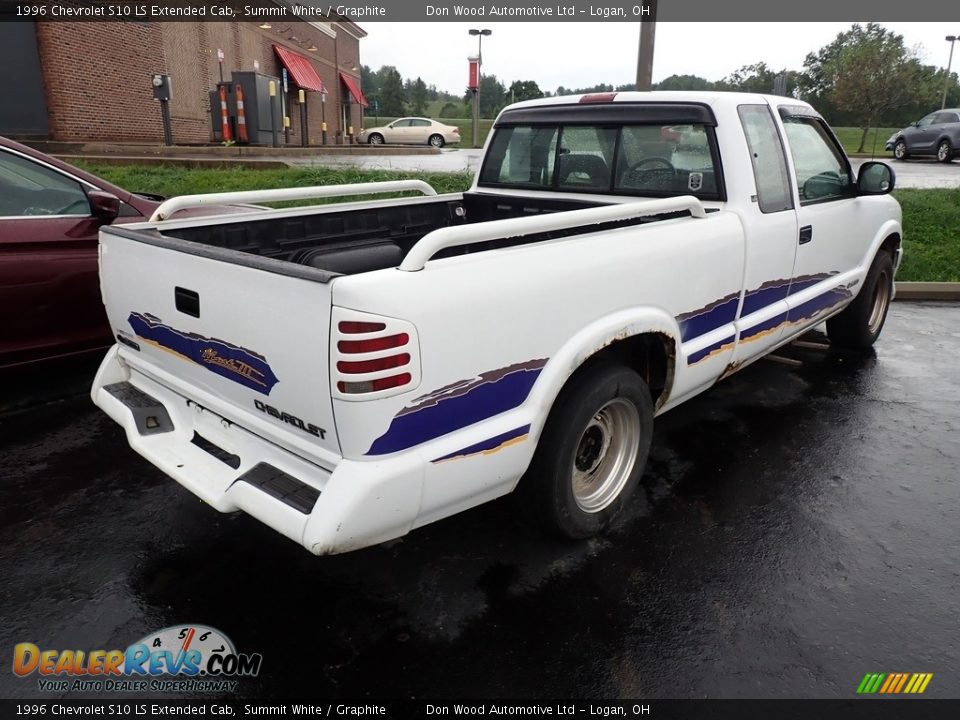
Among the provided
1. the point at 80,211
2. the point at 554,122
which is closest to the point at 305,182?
the point at 80,211

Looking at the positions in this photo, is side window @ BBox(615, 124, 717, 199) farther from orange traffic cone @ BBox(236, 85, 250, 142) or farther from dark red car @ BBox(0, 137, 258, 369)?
orange traffic cone @ BBox(236, 85, 250, 142)

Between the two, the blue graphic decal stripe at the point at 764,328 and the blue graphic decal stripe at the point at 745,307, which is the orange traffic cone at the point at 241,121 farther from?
the blue graphic decal stripe at the point at 764,328

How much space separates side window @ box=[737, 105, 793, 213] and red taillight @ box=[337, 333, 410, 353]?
2611mm

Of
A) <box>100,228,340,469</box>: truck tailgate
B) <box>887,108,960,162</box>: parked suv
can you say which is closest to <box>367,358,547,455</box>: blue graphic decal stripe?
<box>100,228,340,469</box>: truck tailgate

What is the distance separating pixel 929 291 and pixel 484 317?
7640mm

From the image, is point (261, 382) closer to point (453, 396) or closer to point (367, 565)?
point (453, 396)

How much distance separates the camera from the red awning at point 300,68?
31109 millimetres

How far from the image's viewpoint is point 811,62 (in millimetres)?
60031

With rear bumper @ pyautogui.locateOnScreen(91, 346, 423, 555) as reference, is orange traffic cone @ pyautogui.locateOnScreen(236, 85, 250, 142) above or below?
above

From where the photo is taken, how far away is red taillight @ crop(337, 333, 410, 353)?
218cm

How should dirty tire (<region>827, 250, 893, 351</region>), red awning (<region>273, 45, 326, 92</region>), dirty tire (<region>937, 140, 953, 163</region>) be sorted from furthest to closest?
red awning (<region>273, 45, 326, 92</region>), dirty tire (<region>937, 140, 953, 163</region>), dirty tire (<region>827, 250, 893, 351</region>)

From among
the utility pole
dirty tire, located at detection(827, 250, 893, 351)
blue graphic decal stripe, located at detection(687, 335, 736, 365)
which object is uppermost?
the utility pole

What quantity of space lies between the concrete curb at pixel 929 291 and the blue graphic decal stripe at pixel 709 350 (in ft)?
18.1

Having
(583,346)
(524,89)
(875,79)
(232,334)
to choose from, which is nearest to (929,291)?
(583,346)
